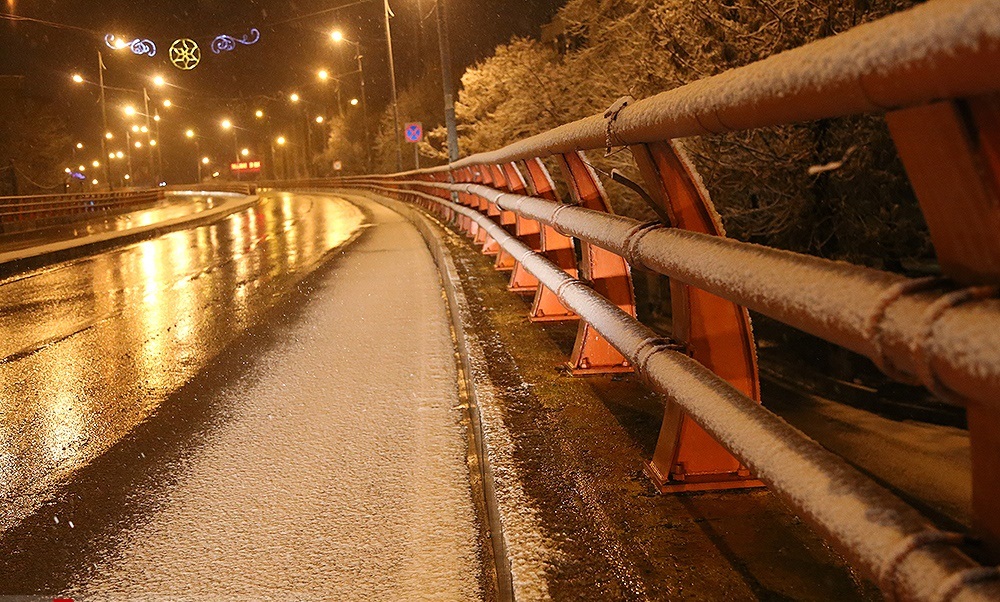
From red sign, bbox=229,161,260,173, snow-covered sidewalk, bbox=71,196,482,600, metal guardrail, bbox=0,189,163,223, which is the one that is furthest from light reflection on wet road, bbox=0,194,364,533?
red sign, bbox=229,161,260,173

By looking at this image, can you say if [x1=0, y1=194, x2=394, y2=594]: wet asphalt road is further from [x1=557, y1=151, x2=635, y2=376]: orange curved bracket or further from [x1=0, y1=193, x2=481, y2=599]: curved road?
[x1=557, y1=151, x2=635, y2=376]: orange curved bracket

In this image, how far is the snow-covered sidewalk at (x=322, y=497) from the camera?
2914 mm

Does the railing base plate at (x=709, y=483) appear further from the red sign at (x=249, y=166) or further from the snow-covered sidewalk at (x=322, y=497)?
Answer: the red sign at (x=249, y=166)

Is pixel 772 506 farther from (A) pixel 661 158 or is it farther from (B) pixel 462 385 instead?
(B) pixel 462 385

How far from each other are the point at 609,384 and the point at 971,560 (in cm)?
289

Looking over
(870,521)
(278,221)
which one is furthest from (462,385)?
(278,221)

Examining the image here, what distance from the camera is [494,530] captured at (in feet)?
9.53

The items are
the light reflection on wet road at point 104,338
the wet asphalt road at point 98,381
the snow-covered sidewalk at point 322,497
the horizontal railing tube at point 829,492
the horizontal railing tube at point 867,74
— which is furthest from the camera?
the light reflection on wet road at point 104,338

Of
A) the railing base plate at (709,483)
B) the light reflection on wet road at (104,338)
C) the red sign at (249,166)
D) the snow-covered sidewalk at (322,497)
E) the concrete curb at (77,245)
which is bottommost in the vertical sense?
the snow-covered sidewalk at (322,497)

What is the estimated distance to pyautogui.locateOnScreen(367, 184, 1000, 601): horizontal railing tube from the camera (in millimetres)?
1223

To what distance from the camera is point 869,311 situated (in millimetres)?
1279

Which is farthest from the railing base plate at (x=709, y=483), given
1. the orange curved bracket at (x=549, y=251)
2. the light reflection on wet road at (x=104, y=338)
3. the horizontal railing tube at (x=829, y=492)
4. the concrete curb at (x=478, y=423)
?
the orange curved bracket at (x=549, y=251)

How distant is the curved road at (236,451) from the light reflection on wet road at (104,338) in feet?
0.08

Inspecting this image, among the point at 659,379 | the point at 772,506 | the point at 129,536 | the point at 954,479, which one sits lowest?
the point at 954,479
